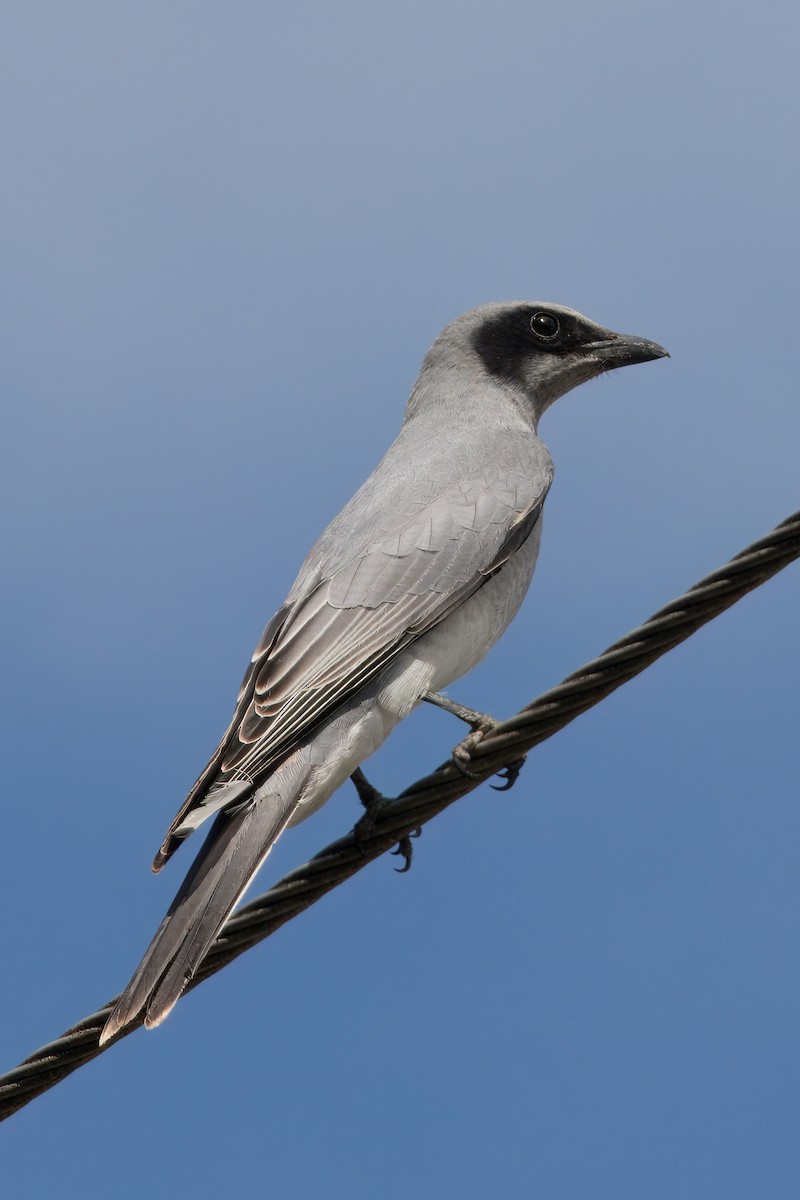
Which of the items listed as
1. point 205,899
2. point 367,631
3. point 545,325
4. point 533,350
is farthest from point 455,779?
point 545,325

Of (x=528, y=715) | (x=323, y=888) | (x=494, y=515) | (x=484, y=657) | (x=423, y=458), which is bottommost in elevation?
(x=323, y=888)

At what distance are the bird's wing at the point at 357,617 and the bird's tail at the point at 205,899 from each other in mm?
96

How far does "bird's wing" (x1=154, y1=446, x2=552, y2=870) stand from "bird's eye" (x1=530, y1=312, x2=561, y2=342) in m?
1.73

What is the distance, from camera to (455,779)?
4875mm

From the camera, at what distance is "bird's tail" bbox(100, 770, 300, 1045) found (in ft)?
15.8

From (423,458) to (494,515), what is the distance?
64 cm

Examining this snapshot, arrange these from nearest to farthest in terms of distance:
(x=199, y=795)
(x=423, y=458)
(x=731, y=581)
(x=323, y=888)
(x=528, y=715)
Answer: (x=731, y=581), (x=528, y=715), (x=323, y=888), (x=199, y=795), (x=423, y=458)

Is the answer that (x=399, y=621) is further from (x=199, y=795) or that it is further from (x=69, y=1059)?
(x=69, y=1059)

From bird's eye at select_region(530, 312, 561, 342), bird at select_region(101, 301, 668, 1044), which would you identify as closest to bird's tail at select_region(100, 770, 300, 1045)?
bird at select_region(101, 301, 668, 1044)

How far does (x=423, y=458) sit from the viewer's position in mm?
7160

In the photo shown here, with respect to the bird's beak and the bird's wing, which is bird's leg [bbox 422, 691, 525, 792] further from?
the bird's beak

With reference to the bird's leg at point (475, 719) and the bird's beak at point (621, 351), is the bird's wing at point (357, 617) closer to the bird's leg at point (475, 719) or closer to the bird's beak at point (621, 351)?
the bird's leg at point (475, 719)

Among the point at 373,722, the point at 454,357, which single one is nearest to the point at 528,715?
the point at 373,722

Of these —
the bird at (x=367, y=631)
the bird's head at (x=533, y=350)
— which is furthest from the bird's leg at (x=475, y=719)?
the bird's head at (x=533, y=350)
